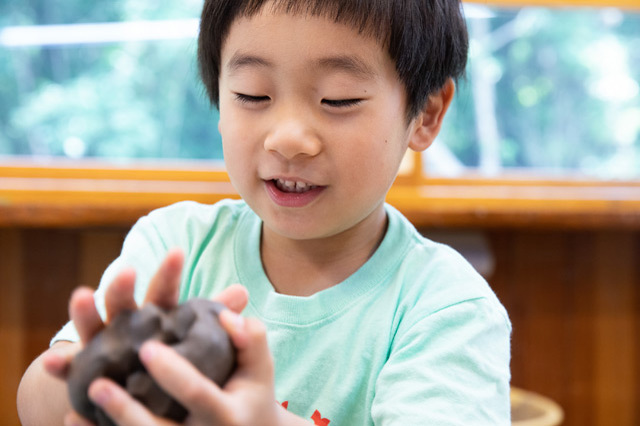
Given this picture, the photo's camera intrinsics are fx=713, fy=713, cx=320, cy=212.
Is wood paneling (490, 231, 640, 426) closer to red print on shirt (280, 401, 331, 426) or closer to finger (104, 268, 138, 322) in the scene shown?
red print on shirt (280, 401, 331, 426)

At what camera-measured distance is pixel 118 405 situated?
486mm

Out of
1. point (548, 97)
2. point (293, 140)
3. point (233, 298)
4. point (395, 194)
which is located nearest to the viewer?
point (233, 298)

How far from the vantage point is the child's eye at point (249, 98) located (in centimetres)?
81

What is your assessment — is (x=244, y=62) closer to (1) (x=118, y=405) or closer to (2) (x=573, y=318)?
(1) (x=118, y=405)

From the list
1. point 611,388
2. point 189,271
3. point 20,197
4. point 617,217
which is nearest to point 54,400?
point 189,271

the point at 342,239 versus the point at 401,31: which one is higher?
the point at 401,31

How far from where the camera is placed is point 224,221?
1.05 meters

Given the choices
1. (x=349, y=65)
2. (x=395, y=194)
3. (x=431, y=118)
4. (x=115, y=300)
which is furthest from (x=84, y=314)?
(x=395, y=194)

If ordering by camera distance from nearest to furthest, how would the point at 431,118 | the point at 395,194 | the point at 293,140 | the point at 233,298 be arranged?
the point at 233,298 < the point at 293,140 < the point at 431,118 < the point at 395,194

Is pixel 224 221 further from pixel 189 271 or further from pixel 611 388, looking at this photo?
pixel 611 388

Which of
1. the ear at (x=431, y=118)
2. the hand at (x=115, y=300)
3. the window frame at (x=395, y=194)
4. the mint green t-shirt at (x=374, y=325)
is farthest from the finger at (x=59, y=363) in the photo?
the window frame at (x=395, y=194)

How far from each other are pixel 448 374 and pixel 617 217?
1.15 meters

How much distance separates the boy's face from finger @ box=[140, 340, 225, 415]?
335mm

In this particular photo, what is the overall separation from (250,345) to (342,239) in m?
0.43
